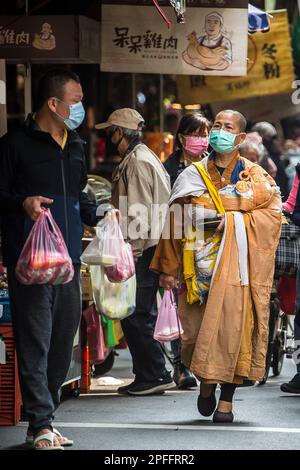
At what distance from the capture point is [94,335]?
1143 cm

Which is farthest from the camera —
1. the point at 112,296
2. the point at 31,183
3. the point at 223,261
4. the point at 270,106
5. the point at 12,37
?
the point at 270,106

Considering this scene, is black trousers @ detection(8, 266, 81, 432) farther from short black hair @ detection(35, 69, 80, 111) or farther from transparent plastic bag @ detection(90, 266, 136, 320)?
transparent plastic bag @ detection(90, 266, 136, 320)

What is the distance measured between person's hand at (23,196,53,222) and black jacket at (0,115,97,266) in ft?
0.29

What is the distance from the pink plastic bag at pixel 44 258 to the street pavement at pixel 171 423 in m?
1.17

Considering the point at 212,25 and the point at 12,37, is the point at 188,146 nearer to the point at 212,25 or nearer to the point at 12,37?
the point at 212,25

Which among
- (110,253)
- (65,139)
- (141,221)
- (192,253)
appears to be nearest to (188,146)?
(141,221)

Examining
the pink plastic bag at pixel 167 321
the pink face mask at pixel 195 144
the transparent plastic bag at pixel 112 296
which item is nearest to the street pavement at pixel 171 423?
the pink plastic bag at pixel 167 321

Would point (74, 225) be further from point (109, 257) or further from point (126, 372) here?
point (126, 372)

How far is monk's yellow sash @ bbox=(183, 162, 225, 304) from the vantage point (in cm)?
960

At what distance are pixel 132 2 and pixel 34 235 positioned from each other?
12.3ft

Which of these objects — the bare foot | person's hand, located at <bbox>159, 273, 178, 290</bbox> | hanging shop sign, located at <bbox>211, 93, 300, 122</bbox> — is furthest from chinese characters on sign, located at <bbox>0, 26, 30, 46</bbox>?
hanging shop sign, located at <bbox>211, 93, 300, 122</bbox>

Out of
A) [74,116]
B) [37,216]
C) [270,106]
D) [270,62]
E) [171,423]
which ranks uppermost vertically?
[270,62]

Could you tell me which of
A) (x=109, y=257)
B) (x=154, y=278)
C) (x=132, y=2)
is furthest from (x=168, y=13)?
(x=109, y=257)

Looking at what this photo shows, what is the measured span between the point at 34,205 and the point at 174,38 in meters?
3.65
